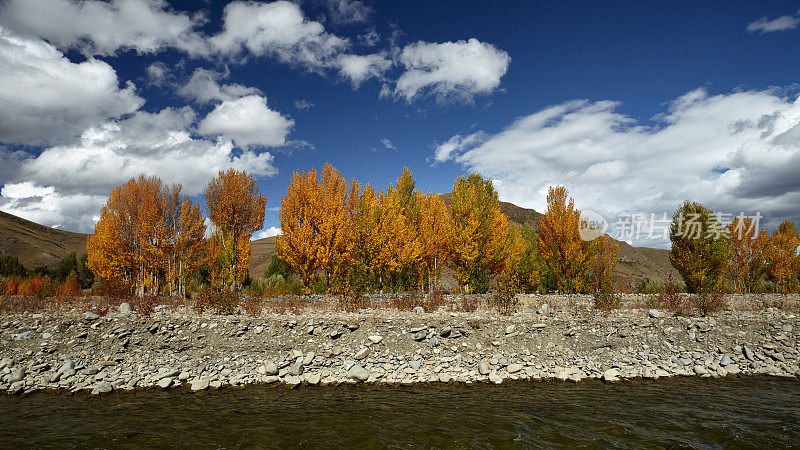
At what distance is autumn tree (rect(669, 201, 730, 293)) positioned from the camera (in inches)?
901

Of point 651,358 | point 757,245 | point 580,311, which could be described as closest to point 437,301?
point 580,311

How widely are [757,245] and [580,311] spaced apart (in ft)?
87.7

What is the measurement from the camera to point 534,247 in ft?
107

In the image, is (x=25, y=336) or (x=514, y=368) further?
(x=25, y=336)

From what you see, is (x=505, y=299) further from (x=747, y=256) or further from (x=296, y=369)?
(x=747, y=256)

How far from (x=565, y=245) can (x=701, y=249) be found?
8.47 metres

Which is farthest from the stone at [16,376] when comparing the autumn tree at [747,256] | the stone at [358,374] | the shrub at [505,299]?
the autumn tree at [747,256]

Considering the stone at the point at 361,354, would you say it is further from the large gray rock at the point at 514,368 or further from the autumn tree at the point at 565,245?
the autumn tree at the point at 565,245

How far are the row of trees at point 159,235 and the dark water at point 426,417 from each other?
558 inches

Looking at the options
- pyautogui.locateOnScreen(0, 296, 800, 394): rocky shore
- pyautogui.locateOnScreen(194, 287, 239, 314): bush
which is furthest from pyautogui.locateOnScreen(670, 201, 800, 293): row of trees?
pyautogui.locateOnScreen(194, 287, 239, 314): bush

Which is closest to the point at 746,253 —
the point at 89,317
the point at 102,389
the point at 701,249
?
the point at 701,249

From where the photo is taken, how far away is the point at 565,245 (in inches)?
986

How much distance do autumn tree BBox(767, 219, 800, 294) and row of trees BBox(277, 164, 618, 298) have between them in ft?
47.7

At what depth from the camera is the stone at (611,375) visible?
35.4ft
